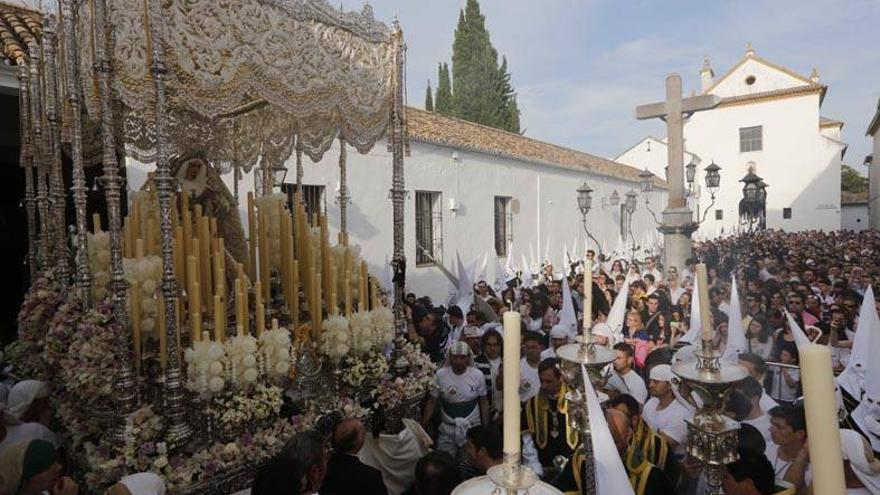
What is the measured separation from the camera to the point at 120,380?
10.3 ft

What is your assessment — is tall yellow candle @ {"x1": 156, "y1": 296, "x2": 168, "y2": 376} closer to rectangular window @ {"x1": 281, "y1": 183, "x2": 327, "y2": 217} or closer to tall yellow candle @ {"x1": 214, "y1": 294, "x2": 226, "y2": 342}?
tall yellow candle @ {"x1": 214, "y1": 294, "x2": 226, "y2": 342}

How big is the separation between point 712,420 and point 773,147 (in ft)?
116

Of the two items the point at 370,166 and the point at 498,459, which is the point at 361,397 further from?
the point at 370,166

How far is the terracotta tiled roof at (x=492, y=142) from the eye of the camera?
45.8 feet

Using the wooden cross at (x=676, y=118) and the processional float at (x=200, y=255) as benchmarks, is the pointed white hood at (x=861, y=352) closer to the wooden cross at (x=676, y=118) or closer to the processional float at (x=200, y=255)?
the processional float at (x=200, y=255)

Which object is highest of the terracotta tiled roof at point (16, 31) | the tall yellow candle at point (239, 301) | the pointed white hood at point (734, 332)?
the terracotta tiled roof at point (16, 31)

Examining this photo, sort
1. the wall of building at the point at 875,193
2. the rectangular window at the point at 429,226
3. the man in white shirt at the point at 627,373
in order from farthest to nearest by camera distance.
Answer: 1. the wall of building at the point at 875,193
2. the rectangular window at the point at 429,226
3. the man in white shirt at the point at 627,373

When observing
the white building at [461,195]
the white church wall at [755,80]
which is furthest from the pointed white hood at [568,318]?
the white church wall at [755,80]

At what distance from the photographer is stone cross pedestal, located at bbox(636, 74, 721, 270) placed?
1082 centimetres

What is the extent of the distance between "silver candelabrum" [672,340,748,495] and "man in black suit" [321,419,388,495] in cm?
194

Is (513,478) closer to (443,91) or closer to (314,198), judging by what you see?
(314,198)

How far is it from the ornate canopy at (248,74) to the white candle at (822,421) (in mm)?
3361

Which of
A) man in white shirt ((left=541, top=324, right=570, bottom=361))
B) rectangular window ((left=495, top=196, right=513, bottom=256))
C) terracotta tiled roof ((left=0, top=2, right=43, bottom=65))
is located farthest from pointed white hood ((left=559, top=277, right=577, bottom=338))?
rectangular window ((left=495, top=196, right=513, bottom=256))

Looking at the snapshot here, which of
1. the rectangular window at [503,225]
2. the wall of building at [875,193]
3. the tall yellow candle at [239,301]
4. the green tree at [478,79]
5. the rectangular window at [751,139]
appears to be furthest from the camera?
the wall of building at [875,193]
